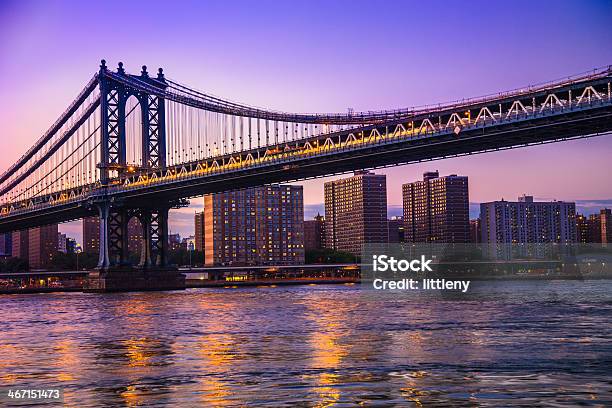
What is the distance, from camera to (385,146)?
70.8m

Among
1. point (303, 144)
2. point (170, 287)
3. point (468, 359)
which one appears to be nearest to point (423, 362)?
point (468, 359)

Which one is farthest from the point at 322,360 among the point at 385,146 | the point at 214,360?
the point at 385,146

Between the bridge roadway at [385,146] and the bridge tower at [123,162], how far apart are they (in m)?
1.41

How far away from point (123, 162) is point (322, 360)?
76670 millimetres

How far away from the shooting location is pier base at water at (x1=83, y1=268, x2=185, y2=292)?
325 ft

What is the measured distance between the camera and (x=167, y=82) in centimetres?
10538

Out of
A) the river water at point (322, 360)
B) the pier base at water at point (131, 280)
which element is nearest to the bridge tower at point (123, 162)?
the pier base at water at point (131, 280)

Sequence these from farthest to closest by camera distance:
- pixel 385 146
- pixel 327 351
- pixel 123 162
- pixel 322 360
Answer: pixel 123 162
pixel 385 146
pixel 327 351
pixel 322 360

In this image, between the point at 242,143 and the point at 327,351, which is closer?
the point at 327,351

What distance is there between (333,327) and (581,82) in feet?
86.2

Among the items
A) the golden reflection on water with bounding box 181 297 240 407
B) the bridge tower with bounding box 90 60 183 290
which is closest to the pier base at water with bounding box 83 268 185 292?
the bridge tower with bounding box 90 60 183 290

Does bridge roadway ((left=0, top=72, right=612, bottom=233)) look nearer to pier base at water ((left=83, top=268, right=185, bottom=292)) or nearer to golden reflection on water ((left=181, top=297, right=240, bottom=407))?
pier base at water ((left=83, top=268, right=185, bottom=292))

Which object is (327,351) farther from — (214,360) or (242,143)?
(242,143)

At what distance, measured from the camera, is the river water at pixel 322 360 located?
1958cm
